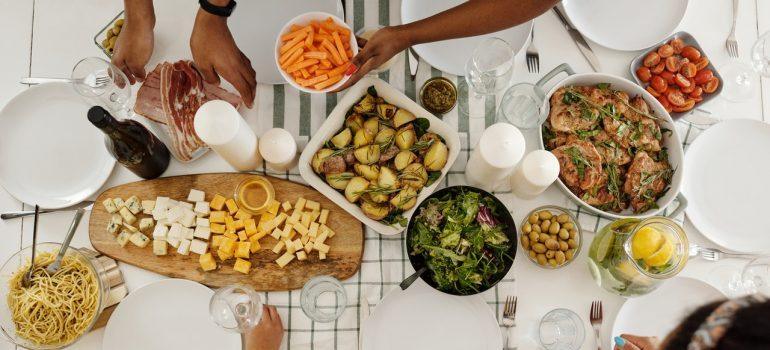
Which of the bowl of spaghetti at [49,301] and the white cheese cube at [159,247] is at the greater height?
the white cheese cube at [159,247]

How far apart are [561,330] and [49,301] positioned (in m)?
1.27

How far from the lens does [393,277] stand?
1348mm

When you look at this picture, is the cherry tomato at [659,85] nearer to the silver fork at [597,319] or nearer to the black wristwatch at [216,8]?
the silver fork at [597,319]

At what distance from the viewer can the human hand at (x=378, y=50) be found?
1.22m

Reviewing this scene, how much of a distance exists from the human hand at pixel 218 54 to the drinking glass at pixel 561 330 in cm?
99

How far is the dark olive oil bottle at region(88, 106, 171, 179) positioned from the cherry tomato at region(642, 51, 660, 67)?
135 centimetres

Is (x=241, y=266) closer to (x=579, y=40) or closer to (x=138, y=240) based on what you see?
(x=138, y=240)

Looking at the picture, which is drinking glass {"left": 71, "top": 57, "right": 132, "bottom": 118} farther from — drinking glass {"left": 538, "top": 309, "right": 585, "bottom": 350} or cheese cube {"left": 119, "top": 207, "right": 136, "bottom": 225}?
drinking glass {"left": 538, "top": 309, "right": 585, "bottom": 350}

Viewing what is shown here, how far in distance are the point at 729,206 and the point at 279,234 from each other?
4.03 feet

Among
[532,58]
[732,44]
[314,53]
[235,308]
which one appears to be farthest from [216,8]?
[732,44]

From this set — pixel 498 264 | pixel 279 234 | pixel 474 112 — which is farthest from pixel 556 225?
pixel 279 234

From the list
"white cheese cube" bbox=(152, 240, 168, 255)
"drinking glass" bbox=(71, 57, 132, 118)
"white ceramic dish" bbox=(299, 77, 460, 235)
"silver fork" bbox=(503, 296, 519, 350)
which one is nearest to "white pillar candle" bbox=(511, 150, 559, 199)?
"white ceramic dish" bbox=(299, 77, 460, 235)

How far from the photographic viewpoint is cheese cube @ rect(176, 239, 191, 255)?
4.38ft

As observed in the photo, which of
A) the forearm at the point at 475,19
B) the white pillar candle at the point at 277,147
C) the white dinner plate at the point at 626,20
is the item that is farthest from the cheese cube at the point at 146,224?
the white dinner plate at the point at 626,20
